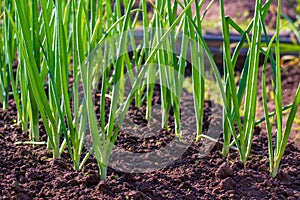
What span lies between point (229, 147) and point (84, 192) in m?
0.47

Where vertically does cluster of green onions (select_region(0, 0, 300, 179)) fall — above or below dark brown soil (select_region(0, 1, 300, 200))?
above

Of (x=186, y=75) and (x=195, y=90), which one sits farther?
(x=186, y=75)

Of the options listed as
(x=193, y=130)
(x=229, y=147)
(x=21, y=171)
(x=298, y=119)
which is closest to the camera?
(x=21, y=171)

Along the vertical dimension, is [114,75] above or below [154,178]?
above

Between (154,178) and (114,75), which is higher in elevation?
(114,75)

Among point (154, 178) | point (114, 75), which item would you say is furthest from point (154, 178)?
point (114, 75)

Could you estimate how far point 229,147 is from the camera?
1691mm

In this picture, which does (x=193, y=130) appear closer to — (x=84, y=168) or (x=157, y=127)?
(x=157, y=127)

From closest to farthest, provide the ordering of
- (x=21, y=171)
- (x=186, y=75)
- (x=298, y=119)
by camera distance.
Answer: (x=21, y=171), (x=298, y=119), (x=186, y=75)

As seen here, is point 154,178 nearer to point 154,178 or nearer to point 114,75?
point 154,178

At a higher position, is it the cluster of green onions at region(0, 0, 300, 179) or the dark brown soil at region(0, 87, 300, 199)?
the cluster of green onions at region(0, 0, 300, 179)

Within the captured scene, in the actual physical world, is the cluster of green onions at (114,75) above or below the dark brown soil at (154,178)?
above

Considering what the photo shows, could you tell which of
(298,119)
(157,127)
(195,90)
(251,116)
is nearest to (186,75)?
(298,119)

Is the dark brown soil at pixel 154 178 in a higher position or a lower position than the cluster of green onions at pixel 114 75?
lower
